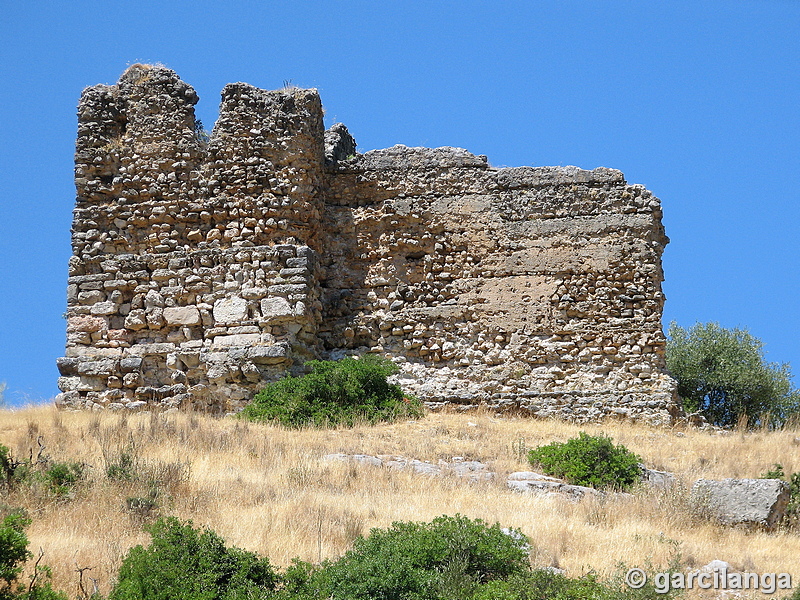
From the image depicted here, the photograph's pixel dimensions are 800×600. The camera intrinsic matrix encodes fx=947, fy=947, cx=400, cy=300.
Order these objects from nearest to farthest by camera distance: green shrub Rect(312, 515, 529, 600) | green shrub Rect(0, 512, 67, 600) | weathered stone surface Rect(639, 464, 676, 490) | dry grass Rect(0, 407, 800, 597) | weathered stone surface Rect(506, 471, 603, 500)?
1. green shrub Rect(0, 512, 67, 600)
2. green shrub Rect(312, 515, 529, 600)
3. dry grass Rect(0, 407, 800, 597)
4. weathered stone surface Rect(506, 471, 603, 500)
5. weathered stone surface Rect(639, 464, 676, 490)

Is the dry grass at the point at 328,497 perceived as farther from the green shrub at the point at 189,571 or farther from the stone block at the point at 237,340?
the stone block at the point at 237,340

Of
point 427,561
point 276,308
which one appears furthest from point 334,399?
point 427,561

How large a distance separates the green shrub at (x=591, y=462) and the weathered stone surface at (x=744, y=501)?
1147 mm

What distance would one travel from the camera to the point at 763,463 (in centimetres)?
1227

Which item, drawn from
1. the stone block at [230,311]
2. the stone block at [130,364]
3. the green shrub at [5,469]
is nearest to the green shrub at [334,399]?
the stone block at [230,311]

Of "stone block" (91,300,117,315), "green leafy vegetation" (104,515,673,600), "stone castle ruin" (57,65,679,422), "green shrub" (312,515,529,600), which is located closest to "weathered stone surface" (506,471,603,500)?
"green shrub" (312,515,529,600)

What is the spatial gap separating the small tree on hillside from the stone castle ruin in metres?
4.82

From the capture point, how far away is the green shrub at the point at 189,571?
6.96 metres

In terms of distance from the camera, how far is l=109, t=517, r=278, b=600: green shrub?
22.8 feet

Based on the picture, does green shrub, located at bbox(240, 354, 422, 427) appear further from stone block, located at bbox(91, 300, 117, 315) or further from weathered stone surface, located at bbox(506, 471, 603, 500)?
weathered stone surface, located at bbox(506, 471, 603, 500)

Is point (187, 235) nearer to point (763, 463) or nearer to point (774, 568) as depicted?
point (763, 463)

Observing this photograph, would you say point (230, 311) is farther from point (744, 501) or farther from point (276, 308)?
point (744, 501)

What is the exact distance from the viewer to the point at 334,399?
47.4 feet

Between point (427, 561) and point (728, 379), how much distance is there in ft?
45.3
